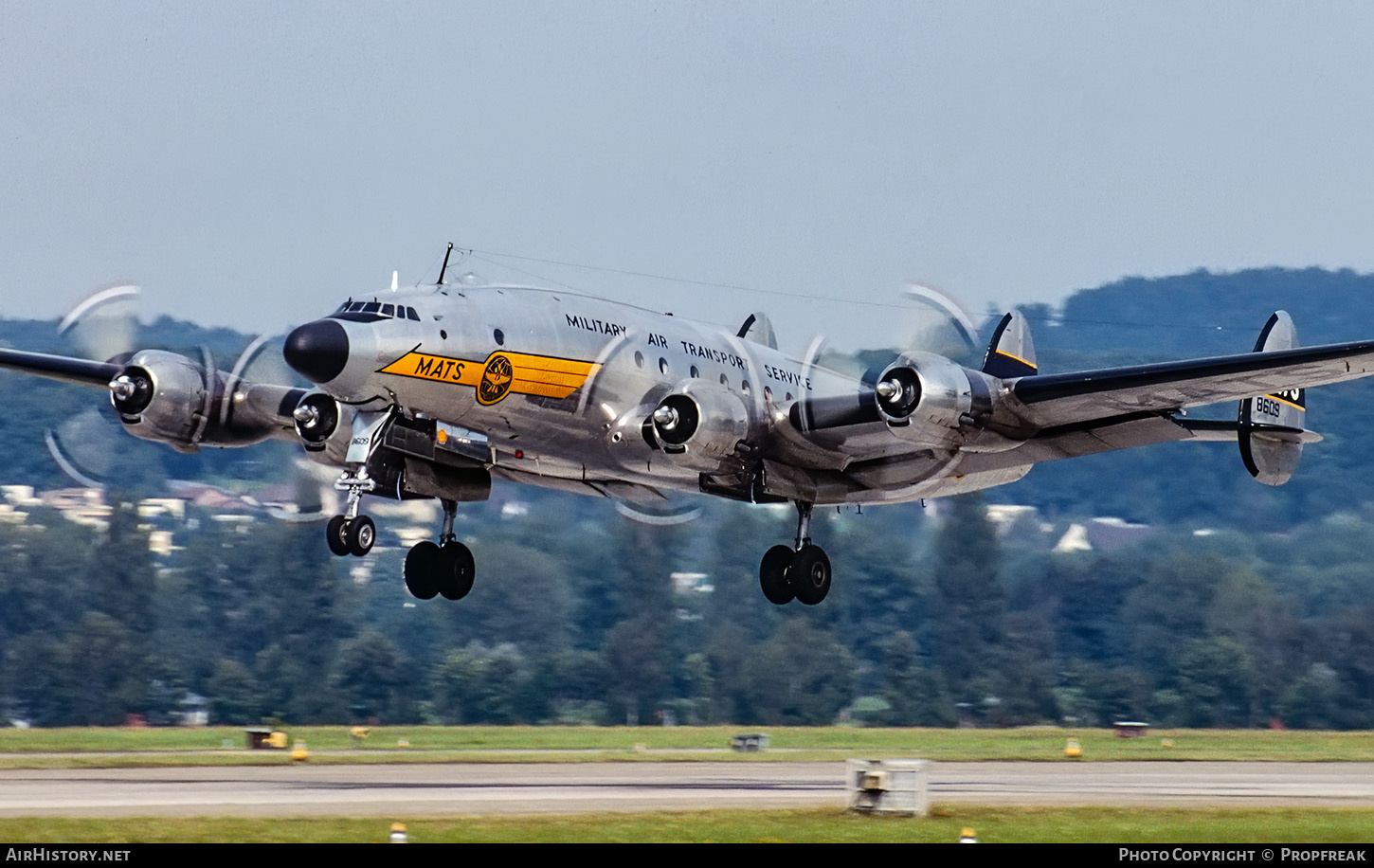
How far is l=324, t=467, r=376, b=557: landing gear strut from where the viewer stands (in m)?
22.8

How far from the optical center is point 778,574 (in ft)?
87.2

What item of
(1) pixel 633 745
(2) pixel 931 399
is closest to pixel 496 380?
(2) pixel 931 399

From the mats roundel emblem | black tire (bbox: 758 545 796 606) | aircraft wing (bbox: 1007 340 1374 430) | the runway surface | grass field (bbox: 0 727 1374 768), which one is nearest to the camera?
the runway surface

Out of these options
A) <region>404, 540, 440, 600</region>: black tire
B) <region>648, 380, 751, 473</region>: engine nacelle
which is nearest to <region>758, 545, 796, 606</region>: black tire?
<region>648, 380, 751, 473</region>: engine nacelle

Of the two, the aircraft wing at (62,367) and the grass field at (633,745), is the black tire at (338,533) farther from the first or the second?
the grass field at (633,745)

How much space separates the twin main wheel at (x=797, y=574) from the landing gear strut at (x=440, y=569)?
14.9ft

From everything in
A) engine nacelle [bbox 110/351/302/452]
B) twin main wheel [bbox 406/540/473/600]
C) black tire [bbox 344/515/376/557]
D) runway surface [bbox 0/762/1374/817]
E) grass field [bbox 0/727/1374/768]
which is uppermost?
engine nacelle [bbox 110/351/302/452]

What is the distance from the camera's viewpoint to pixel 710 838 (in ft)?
59.4

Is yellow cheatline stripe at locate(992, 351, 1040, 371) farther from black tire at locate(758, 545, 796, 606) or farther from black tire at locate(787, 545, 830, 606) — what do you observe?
black tire at locate(758, 545, 796, 606)

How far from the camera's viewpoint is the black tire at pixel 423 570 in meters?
25.8

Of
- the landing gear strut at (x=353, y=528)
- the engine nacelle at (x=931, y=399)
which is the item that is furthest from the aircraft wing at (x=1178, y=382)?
the landing gear strut at (x=353, y=528)

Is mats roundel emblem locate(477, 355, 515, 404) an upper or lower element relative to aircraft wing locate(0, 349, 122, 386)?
upper

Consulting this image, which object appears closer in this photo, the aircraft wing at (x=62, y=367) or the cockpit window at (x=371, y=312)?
the cockpit window at (x=371, y=312)
